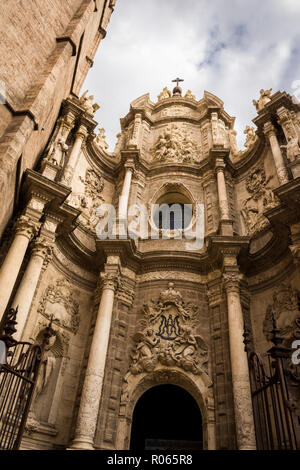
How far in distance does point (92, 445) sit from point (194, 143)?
13.0 meters

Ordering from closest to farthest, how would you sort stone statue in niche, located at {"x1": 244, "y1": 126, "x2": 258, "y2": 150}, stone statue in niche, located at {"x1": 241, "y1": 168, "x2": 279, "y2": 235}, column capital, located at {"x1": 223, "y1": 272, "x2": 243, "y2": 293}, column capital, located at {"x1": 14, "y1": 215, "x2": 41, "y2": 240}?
1. column capital, located at {"x1": 14, "y1": 215, "x2": 41, "y2": 240}
2. column capital, located at {"x1": 223, "y1": 272, "x2": 243, "y2": 293}
3. stone statue in niche, located at {"x1": 241, "y1": 168, "x2": 279, "y2": 235}
4. stone statue in niche, located at {"x1": 244, "y1": 126, "x2": 258, "y2": 150}

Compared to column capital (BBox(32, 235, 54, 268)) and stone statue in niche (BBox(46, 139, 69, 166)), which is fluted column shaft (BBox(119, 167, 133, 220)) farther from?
column capital (BBox(32, 235, 54, 268))

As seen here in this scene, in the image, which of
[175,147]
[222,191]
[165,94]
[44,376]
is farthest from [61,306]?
[165,94]

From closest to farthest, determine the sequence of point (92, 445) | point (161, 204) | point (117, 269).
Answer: point (92, 445)
point (117, 269)
point (161, 204)

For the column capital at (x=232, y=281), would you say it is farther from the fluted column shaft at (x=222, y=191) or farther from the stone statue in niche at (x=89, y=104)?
the stone statue in niche at (x=89, y=104)

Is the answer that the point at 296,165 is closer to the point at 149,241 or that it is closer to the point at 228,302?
the point at 228,302

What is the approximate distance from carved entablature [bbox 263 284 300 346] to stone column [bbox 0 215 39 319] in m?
7.34

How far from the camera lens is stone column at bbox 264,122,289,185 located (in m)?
12.1

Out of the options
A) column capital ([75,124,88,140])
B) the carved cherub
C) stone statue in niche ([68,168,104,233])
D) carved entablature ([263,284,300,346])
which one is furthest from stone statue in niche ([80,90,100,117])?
carved entablature ([263,284,300,346])

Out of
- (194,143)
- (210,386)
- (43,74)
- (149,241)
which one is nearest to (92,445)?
(210,386)

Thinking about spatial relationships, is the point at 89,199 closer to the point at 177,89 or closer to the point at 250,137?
the point at 250,137

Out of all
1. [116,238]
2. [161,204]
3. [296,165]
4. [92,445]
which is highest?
[161,204]

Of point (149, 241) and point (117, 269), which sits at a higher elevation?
point (149, 241)
